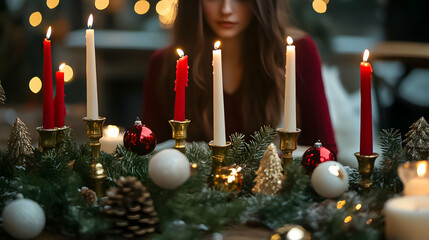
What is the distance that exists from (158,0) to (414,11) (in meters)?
0.89

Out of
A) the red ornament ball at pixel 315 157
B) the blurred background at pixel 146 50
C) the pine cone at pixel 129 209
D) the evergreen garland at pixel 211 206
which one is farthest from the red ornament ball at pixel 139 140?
the blurred background at pixel 146 50

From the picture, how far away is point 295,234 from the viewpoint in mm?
697

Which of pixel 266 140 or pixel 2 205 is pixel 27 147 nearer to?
pixel 2 205

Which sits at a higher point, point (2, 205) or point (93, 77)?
point (93, 77)

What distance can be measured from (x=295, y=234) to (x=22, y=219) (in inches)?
15.8

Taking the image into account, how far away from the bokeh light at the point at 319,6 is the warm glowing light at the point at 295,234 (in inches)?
36.5

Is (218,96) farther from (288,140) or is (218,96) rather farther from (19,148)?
(19,148)

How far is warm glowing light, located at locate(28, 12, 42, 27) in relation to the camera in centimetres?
162

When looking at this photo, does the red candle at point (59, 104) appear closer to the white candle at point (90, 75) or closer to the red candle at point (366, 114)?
the white candle at point (90, 75)

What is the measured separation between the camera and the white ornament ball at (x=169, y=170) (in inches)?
30.3

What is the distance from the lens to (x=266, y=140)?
1013 mm

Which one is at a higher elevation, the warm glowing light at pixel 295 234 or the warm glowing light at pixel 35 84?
the warm glowing light at pixel 35 84

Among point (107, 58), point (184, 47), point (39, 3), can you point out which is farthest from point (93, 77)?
point (39, 3)

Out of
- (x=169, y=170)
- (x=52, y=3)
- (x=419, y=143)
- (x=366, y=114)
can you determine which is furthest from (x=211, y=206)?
(x=52, y=3)
